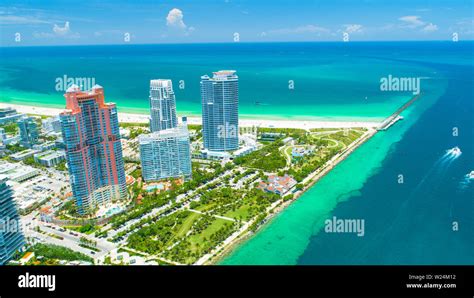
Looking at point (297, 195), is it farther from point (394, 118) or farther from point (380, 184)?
point (394, 118)

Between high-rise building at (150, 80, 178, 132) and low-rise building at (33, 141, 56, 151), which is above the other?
high-rise building at (150, 80, 178, 132)

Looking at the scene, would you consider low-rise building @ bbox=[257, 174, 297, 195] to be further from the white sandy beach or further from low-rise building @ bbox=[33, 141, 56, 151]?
low-rise building @ bbox=[33, 141, 56, 151]

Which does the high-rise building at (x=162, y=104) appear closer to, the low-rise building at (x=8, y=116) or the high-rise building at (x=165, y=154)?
the high-rise building at (x=165, y=154)

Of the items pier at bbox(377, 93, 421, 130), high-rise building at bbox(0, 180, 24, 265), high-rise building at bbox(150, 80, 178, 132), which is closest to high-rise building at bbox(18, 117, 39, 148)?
high-rise building at bbox(150, 80, 178, 132)

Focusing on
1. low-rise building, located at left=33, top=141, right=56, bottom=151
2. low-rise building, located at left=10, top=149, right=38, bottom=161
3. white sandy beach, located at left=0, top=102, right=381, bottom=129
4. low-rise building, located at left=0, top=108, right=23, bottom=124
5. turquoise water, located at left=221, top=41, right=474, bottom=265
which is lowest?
turquoise water, located at left=221, top=41, right=474, bottom=265
